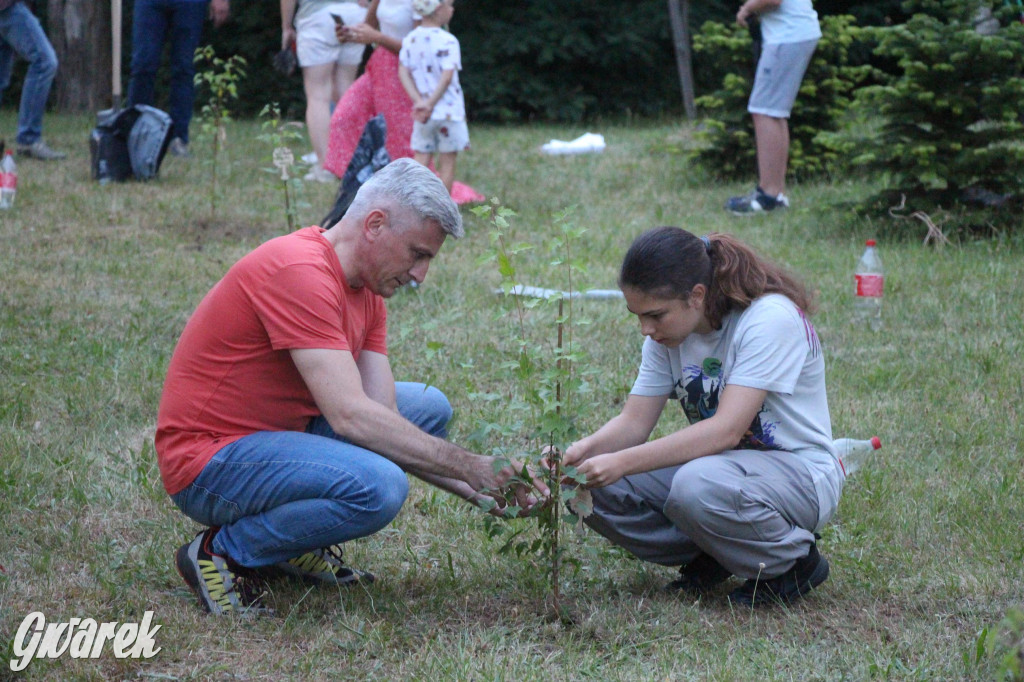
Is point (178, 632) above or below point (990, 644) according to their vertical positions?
below

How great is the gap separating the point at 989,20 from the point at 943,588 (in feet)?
17.3

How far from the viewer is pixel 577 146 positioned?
34.7 feet

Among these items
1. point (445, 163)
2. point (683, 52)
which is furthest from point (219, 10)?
point (683, 52)

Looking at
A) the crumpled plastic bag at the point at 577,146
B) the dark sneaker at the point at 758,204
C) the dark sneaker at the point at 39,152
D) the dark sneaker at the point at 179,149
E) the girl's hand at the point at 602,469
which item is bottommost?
the crumpled plastic bag at the point at 577,146

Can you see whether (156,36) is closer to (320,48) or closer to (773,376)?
(320,48)

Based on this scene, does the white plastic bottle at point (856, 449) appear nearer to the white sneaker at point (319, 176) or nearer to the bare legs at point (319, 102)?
the bare legs at point (319, 102)

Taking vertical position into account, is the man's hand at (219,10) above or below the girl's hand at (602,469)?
above

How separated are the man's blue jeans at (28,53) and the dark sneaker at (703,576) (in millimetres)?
7429

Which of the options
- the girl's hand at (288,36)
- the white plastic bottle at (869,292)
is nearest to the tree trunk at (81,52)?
the girl's hand at (288,36)

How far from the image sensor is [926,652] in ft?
8.72

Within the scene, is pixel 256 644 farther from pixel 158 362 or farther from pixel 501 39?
pixel 501 39

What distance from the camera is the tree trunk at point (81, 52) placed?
13273mm

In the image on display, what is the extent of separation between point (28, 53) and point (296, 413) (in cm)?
701

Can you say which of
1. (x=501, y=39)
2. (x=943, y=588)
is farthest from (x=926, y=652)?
(x=501, y=39)
